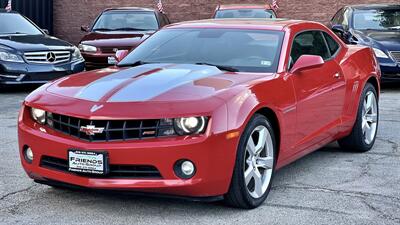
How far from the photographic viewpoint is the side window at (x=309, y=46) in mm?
5699

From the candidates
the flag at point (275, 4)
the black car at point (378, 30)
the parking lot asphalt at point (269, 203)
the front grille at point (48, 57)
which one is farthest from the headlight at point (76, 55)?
the flag at point (275, 4)

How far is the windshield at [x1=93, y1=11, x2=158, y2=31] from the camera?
14.0 m

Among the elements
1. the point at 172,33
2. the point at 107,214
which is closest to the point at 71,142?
the point at 107,214

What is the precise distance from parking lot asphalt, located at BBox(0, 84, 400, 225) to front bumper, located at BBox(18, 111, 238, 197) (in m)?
0.24

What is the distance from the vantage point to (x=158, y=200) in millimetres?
4812

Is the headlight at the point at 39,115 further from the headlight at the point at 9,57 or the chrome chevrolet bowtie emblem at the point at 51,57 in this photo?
the chrome chevrolet bowtie emblem at the point at 51,57

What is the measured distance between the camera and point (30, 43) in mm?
11320

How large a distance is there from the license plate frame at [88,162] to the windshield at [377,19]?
357 inches

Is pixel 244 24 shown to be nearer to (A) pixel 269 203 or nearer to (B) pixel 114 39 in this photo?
(A) pixel 269 203

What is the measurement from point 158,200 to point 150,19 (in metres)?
9.86

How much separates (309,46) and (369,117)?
4.27 ft

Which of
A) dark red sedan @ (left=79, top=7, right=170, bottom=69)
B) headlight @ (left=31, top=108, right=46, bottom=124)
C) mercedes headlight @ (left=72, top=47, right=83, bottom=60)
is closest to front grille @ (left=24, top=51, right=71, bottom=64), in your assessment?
mercedes headlight @ (left=72, top=47, right=83, bottom=60)

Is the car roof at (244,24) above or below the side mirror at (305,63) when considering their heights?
above

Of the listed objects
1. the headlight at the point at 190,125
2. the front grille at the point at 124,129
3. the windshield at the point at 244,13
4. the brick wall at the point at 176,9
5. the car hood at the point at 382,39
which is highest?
the headlight at the point at 190,125
